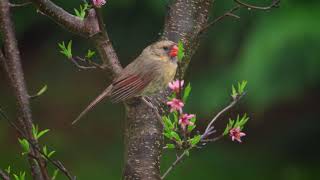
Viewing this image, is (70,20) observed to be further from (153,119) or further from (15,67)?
(153,119)

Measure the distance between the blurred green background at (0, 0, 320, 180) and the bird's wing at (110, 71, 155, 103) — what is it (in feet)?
10.6

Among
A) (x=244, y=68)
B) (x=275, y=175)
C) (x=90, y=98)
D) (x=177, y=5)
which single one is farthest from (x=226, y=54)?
(x=177, y=5)

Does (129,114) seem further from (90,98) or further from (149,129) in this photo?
(90,98)

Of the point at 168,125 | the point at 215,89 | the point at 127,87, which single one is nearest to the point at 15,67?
the point at 168,125

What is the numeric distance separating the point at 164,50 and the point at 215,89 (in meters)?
5.12

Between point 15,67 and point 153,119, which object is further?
point 153,119

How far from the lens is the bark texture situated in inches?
128

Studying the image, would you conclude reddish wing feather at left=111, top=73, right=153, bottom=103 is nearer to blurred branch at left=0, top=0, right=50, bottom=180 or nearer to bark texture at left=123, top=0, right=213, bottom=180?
bark texture at left=123, top=0, right=213, bottom=180

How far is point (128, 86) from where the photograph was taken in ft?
12.4

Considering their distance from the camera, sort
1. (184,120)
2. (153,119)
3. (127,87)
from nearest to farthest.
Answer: (184,120) → (153,119) → (127,87)

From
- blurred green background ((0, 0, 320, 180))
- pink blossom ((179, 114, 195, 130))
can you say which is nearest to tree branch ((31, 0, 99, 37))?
pink blossom ((179, 114, 195, 130))

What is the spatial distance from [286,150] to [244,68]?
8.33 feet

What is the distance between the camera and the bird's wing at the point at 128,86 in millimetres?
3684

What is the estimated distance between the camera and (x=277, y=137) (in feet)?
34.7
